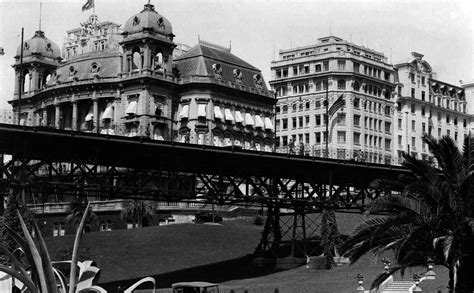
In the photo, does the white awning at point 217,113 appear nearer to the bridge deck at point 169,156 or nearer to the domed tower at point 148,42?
the domed tower at point 148,42

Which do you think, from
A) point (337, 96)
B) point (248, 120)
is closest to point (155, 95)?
point (248, 120)

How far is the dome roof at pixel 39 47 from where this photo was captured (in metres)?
149

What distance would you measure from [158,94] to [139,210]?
28.1m

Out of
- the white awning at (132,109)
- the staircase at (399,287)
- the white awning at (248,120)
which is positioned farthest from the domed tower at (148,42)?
the staircase at (399,287)

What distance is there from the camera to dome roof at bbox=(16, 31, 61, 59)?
149125 mm

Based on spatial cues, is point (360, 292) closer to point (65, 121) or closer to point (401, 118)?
point (65, 121)

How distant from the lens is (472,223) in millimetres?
36625

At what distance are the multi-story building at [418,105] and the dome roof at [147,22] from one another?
5115 centimetres

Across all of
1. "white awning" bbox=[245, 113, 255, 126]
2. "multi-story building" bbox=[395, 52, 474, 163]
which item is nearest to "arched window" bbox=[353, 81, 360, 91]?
"multi-story building" bbox=[395, 52, 474, 163]

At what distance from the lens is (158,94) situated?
128875 mm

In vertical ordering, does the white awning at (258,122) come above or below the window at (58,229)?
above

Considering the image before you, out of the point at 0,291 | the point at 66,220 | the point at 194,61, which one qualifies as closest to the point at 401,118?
the point at 194,61

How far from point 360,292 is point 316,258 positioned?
20.8 metres

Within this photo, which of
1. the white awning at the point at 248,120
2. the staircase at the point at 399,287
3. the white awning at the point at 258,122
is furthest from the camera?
the white awning at the point at 258,122
